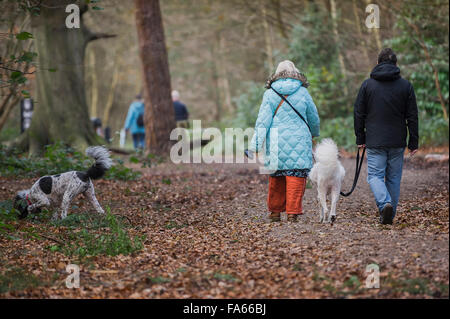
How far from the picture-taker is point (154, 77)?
17.4 meters

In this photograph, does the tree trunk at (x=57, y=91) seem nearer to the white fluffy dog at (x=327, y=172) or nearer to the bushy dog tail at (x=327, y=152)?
the white fluffy dog at (x=327, y=172)

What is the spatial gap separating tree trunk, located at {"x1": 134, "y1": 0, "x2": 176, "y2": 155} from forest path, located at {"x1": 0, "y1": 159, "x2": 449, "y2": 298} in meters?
7.28

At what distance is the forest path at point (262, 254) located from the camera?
5.12 meters

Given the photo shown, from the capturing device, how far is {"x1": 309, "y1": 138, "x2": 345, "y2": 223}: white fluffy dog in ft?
24.1

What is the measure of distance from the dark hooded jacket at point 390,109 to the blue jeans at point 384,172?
14cm

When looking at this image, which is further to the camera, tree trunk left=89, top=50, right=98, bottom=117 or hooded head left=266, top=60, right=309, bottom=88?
tree trunk left=89, top=50, right=98, bottom=117

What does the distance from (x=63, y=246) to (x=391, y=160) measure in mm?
4349

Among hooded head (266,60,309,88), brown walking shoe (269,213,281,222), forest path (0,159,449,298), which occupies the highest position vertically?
hooded head (266,60,309,88)

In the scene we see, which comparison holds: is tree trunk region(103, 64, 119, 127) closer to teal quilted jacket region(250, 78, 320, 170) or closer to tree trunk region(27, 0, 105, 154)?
tree trunk region(27, 0, 105, 154)

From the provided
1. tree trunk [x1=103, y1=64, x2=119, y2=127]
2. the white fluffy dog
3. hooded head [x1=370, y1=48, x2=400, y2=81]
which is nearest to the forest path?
the white fluffy dog

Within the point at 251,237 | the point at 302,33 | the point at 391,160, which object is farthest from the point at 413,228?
the point at 302,33

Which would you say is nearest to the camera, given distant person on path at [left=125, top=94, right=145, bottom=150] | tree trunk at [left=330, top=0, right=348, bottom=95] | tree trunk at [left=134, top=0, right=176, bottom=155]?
tree trunk at [left=134, top=0, right=176, bottom=155]

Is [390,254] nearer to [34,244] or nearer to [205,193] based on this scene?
[34,244]

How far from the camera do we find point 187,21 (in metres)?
35.9
